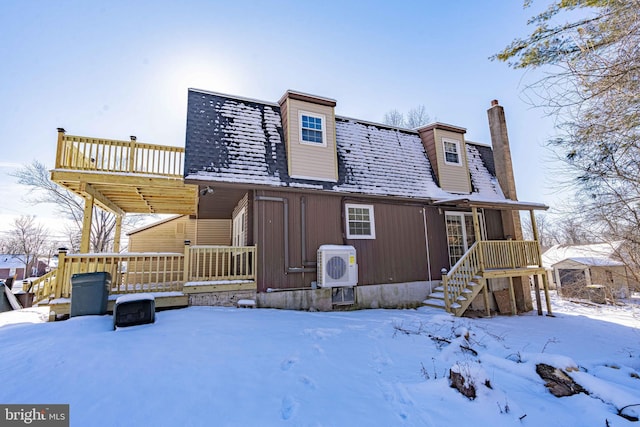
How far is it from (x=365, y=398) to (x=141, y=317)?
432 cm

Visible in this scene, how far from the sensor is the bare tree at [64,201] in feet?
66.5

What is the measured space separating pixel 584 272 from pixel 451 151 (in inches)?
767

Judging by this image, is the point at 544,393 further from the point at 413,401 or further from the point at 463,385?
the point at 413,401

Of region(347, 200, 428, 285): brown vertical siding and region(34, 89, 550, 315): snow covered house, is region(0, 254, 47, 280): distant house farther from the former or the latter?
region(347, 200, 428, 285): brown vertical siding

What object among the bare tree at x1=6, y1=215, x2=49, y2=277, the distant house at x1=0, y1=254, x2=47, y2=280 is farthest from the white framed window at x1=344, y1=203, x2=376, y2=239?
the bare tree at x1=6, y1=215, x2=49, y2=277

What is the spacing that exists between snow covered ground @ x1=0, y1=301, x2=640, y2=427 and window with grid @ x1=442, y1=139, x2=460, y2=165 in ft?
25.9

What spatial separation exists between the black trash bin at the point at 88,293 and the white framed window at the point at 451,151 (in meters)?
11.3

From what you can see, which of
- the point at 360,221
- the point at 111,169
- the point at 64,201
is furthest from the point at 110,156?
the point at 64,201

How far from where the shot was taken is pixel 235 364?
3480 millimetres

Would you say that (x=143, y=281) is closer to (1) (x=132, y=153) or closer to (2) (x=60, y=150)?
(1) (x=132, y=153)

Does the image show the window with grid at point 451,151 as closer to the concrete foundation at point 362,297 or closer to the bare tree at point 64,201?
the concrete foundation at point 362,297

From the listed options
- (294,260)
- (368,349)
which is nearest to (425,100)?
(294,260)

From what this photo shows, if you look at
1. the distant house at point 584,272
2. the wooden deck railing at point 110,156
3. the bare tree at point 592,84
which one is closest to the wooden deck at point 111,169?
the wooden deck railing at point 110,156

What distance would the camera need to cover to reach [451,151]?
36.9ft
